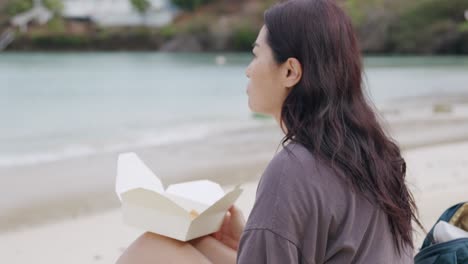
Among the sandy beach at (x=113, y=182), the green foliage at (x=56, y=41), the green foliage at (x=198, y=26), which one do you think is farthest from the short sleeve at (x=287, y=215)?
the green foliage at (x=56, y=41)

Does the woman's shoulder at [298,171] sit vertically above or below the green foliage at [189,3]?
above

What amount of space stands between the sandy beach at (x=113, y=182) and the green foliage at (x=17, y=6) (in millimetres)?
50316

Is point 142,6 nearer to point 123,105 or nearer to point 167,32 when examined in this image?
point 167,32

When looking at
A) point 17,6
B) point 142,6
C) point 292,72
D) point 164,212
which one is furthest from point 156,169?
point 142,6

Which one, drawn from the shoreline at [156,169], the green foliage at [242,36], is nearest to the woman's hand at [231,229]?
the shoreline at [156,169]

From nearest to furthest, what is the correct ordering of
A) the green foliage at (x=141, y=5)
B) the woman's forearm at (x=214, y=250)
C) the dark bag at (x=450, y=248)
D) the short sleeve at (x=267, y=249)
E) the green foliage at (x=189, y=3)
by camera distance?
the short sleeve at (x=267, y=249)
the dark bag at (x=450, y=248)
the woman's forearm at (x=214, y=250)
the green foliage at (x=189, y=3)
the green foliage at (x=141, y=5)

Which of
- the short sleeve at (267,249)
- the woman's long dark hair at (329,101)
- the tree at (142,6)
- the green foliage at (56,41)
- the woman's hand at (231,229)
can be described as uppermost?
the woman's long dark hair at (329,101)

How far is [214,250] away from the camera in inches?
66.6

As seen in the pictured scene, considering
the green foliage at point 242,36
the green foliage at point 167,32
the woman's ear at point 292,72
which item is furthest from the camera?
the green foliage at point 167,32

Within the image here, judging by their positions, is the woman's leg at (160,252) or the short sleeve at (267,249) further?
the woman's leg at (160,252)

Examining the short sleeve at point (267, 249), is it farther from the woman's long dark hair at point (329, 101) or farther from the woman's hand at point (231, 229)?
the woman's hand at point (231, 229)

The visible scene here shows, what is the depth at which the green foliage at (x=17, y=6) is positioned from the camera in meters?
55.9

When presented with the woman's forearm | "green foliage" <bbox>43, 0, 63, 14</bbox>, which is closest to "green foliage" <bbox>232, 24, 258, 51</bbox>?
"green foliage" <bbox>43, 0, 63, 14</bbox>

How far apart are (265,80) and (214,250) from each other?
Result: 1.71 ft
